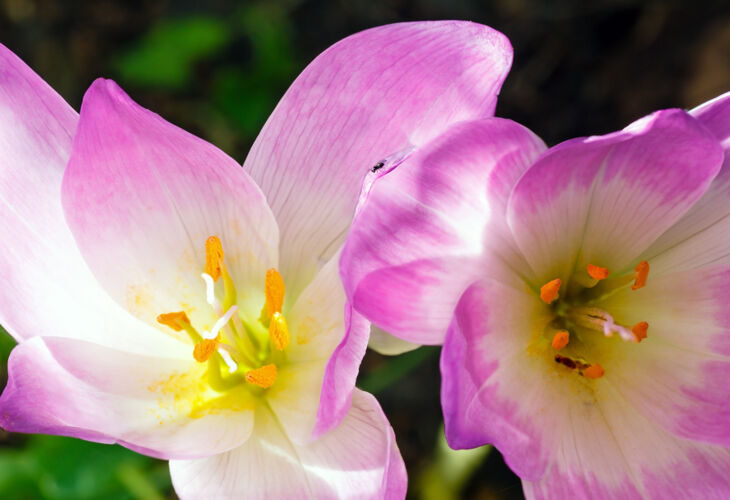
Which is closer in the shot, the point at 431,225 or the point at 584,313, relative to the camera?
the point at 431,225

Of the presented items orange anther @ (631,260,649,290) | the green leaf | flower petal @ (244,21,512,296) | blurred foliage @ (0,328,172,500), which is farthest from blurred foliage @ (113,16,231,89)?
orange anther @ (631,260,649,290)

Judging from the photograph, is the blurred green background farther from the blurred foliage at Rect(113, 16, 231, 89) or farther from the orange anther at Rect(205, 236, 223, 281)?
the orange anther at Rect(205, 236, 223, 281)

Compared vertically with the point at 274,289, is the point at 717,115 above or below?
above

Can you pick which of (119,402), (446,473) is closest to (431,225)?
(119,402)

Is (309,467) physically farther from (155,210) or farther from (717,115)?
(717,115)

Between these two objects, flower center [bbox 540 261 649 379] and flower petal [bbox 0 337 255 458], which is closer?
flower petal [bbox 0 337 255 458]
